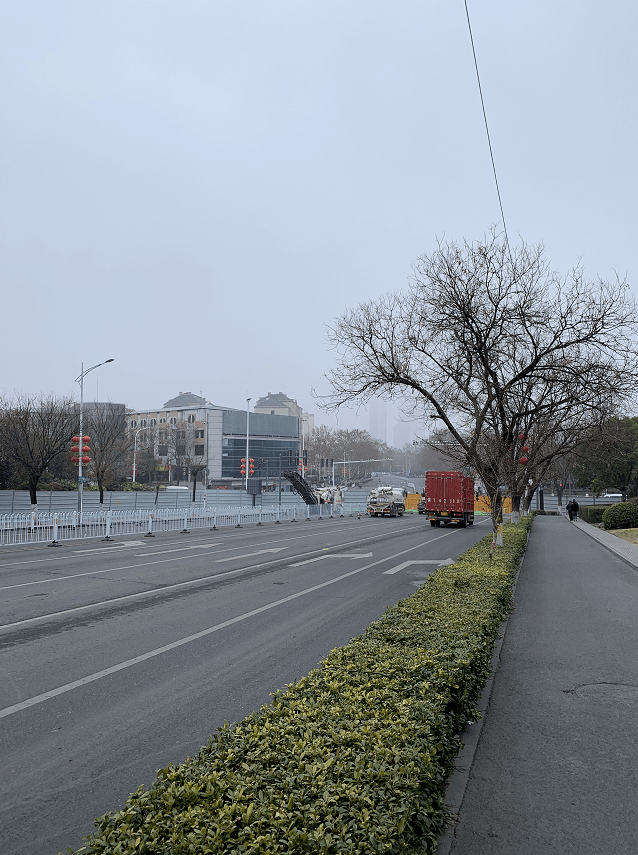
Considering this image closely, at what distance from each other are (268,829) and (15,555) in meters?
20.0

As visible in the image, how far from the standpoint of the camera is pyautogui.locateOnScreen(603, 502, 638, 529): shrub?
114 feet

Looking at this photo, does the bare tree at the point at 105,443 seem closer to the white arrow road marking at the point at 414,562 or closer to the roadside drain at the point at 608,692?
the white arrow road marking at the point at 414,562

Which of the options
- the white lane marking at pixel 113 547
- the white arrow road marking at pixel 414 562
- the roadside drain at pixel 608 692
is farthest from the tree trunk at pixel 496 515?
the white lane marking at pixel 113 547

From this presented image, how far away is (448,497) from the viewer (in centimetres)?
3697

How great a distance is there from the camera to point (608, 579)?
1554 cm

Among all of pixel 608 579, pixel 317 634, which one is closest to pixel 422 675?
pixel 317 634

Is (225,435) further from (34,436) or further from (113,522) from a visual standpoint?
(113,522)

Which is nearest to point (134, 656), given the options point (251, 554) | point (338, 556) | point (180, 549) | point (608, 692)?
point (608, 692)

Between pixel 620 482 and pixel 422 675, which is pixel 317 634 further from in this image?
pixel 620 482

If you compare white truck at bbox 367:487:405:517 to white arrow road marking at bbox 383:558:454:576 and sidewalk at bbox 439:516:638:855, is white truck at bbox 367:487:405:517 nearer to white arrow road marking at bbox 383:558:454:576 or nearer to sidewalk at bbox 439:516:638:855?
white arrow road marking at bbox 383:558:454:576

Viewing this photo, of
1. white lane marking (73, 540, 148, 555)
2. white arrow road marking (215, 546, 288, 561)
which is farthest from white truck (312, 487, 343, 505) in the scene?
white arrow road marking (215, 546, 288, 561)

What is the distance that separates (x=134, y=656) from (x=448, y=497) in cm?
3100

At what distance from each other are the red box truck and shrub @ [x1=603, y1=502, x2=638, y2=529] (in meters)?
7.76

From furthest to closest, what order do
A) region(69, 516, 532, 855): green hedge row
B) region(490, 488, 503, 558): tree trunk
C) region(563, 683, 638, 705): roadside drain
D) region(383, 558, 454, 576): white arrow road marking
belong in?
region(490, 488, 503, 558): tree trunk
region(383, 558, 454, 576): white arrow road marking
region(563, 683, 638, 705): roadside drain
region(69, 516, 532, 855): green hedge row
